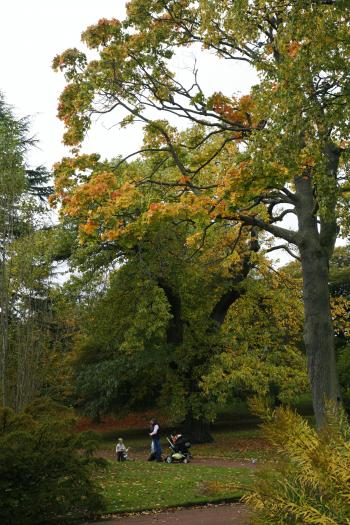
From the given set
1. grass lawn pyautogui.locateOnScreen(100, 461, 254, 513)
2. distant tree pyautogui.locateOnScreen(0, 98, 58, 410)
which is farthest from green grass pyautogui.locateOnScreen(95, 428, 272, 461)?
distant tree pyautogui.locateOnScreen(0, 98, 58, 410)

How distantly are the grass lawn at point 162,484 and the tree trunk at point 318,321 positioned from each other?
2453 millimetres

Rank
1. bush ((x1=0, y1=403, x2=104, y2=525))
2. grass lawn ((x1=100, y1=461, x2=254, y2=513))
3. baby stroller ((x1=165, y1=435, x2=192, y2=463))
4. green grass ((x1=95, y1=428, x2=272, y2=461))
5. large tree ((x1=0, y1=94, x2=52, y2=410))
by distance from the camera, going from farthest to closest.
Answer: green grass ((x1=95, y1=428, x2=272, y2=461)) → baby stroller ((x1=165, y1=435, x2=192, y2=463)) → large tree ((x1=0, y1=94, x2=52, y2=410)) → grass lawn ((x1=100, y1=461, x2=254, y2=513)) → bush ((x1=0, y1=403, x2=104, y2=525))

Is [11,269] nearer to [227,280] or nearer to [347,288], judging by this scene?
[227,280]

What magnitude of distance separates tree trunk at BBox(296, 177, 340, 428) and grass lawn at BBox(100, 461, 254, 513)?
2453 mm

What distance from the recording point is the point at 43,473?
11141 mm

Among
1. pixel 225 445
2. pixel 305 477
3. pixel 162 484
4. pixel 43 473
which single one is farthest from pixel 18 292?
pixel 305 477

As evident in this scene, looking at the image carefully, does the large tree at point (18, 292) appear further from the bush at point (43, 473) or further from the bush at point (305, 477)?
the bush at point (305, 477)

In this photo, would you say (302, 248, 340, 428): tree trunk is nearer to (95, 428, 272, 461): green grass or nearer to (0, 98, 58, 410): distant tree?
(0, 98, 58, 410): distant tree

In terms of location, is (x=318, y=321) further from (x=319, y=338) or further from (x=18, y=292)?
(x=18, y=292)

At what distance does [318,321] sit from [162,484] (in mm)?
5378

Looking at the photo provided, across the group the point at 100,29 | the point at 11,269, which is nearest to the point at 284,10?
the point at 100,29

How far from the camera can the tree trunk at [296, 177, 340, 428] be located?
13383 millimetres

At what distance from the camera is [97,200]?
44.4 ft

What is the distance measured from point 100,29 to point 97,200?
13.0 ft
